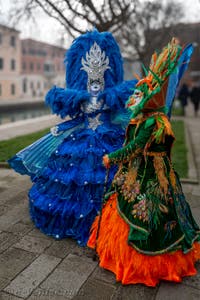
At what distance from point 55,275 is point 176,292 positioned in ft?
3.72

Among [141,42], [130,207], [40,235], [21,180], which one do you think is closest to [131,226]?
[130,207]

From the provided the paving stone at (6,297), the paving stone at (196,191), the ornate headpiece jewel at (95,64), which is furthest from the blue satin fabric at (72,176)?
the paving stone at (196,191)

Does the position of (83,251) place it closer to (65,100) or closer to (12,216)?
(12,216)

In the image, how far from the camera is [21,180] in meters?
6.09

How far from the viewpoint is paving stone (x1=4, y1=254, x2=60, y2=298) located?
110 inches

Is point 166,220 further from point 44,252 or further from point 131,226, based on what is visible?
point 44,252

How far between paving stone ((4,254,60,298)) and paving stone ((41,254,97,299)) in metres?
0.08

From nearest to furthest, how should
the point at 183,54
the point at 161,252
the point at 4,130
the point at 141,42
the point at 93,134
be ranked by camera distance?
the point at 161,252 < the point at 183,54 < the point at 93,134 < the point at 4,130 < the point at 141,42

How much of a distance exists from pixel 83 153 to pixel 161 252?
4.45 feet

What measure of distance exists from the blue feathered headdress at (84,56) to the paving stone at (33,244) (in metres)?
1.87

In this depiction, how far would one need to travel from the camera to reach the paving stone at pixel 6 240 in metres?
3.56

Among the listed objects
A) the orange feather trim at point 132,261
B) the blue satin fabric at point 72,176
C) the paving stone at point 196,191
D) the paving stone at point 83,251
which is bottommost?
the paving stone at point 83,251

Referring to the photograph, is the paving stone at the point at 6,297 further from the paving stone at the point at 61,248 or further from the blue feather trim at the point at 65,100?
the blue feather trim at the point at 65,100

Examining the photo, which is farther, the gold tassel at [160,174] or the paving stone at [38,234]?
the paving stone at [38,234]
